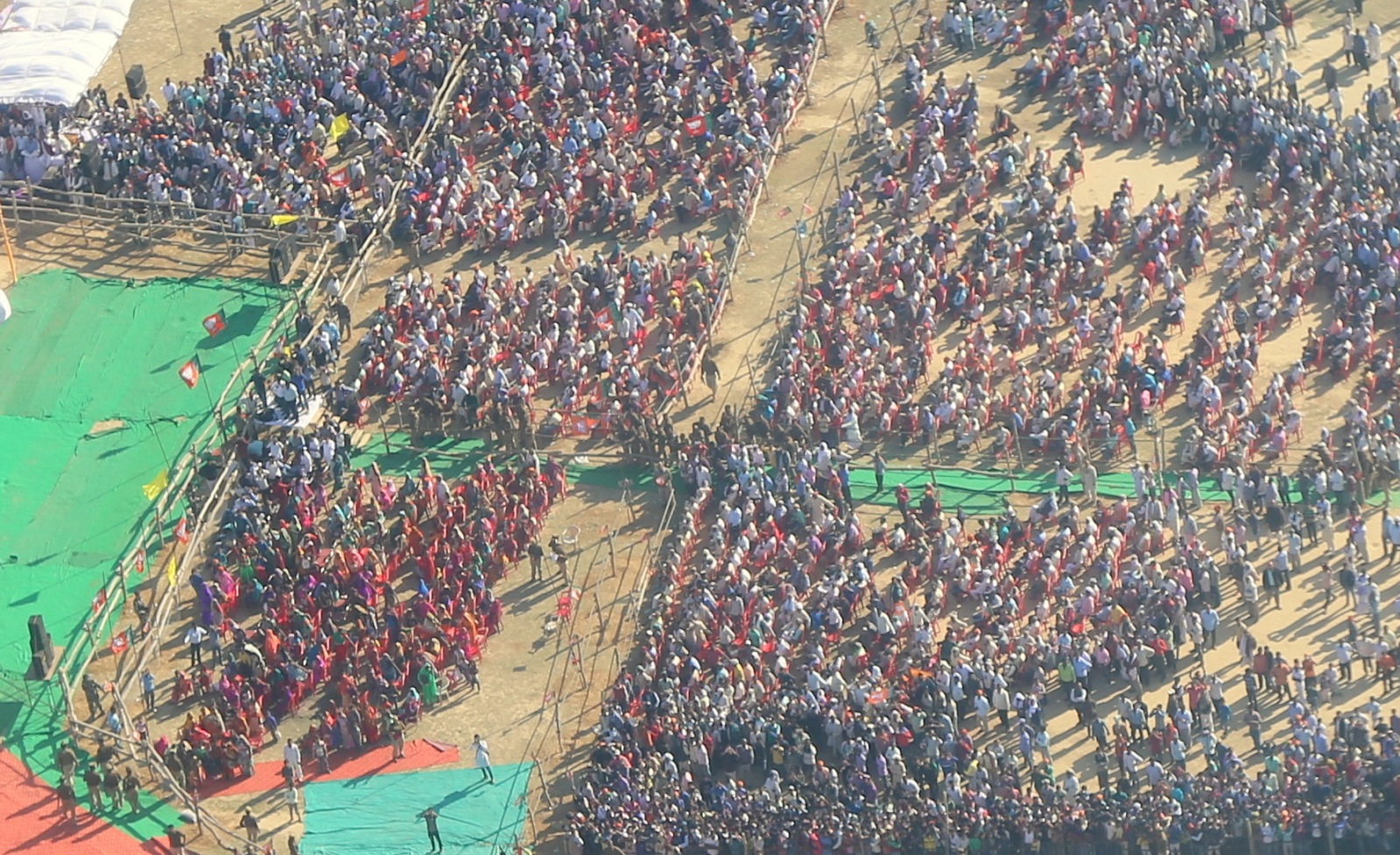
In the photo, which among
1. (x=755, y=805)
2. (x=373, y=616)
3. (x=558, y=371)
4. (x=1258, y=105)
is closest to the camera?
(x=755, y=805)

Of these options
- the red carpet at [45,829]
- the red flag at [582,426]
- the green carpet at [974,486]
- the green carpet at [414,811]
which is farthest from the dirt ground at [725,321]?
the green carpet at [974,486]

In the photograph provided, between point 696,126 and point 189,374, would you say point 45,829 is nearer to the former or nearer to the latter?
point 189,374

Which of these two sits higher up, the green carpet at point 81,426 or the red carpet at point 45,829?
the green carpet at point 81,426

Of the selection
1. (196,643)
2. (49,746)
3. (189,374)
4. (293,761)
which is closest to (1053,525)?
(293,761)

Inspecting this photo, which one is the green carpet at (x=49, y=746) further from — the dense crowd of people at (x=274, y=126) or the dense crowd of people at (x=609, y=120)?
the dense crowd of people at (x=609, y=120)

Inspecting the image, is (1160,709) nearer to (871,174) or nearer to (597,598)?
(597,598)

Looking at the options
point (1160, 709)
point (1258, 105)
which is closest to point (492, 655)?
point (1160, 709)

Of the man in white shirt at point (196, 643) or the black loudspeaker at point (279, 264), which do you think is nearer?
the man in white shirt at point (196, 643)

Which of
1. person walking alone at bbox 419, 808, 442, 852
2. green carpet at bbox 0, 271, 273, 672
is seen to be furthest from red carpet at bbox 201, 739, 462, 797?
green carpet at bbox 0, 271, 273, 672
